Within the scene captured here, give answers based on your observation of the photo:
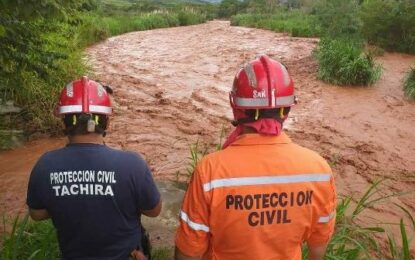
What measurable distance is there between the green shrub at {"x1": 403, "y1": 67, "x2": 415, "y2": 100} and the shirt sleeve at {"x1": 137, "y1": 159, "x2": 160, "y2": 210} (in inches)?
359

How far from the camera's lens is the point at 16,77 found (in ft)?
15.9

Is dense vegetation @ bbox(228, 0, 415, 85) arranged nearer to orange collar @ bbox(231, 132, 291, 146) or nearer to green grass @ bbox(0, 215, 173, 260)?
green grass @ bbox(0, 215, 173, 260)

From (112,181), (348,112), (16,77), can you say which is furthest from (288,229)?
(348,112)

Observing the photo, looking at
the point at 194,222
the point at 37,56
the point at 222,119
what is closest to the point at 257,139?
the point at 194,222

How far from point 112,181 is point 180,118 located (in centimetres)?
632

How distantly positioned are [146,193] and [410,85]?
31.2 feet

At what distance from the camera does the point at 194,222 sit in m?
2.05

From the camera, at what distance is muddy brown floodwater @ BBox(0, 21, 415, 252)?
246 inches

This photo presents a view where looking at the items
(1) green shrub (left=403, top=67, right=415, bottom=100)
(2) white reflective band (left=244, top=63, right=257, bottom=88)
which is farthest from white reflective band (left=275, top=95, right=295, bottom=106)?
(1) green shrub (left=403, top=67, right=415, bottom=100)

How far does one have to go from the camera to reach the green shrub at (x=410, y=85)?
9.99m

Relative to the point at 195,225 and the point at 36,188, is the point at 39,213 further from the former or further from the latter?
the point at 195,225

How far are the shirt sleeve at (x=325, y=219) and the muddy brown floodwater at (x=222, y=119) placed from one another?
10.7 ft

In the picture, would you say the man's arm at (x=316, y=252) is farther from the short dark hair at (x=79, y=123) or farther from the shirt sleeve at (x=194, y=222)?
the short dark hair at (x=79, y=123)

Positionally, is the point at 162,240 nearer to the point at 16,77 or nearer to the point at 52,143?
the point at 16,77
